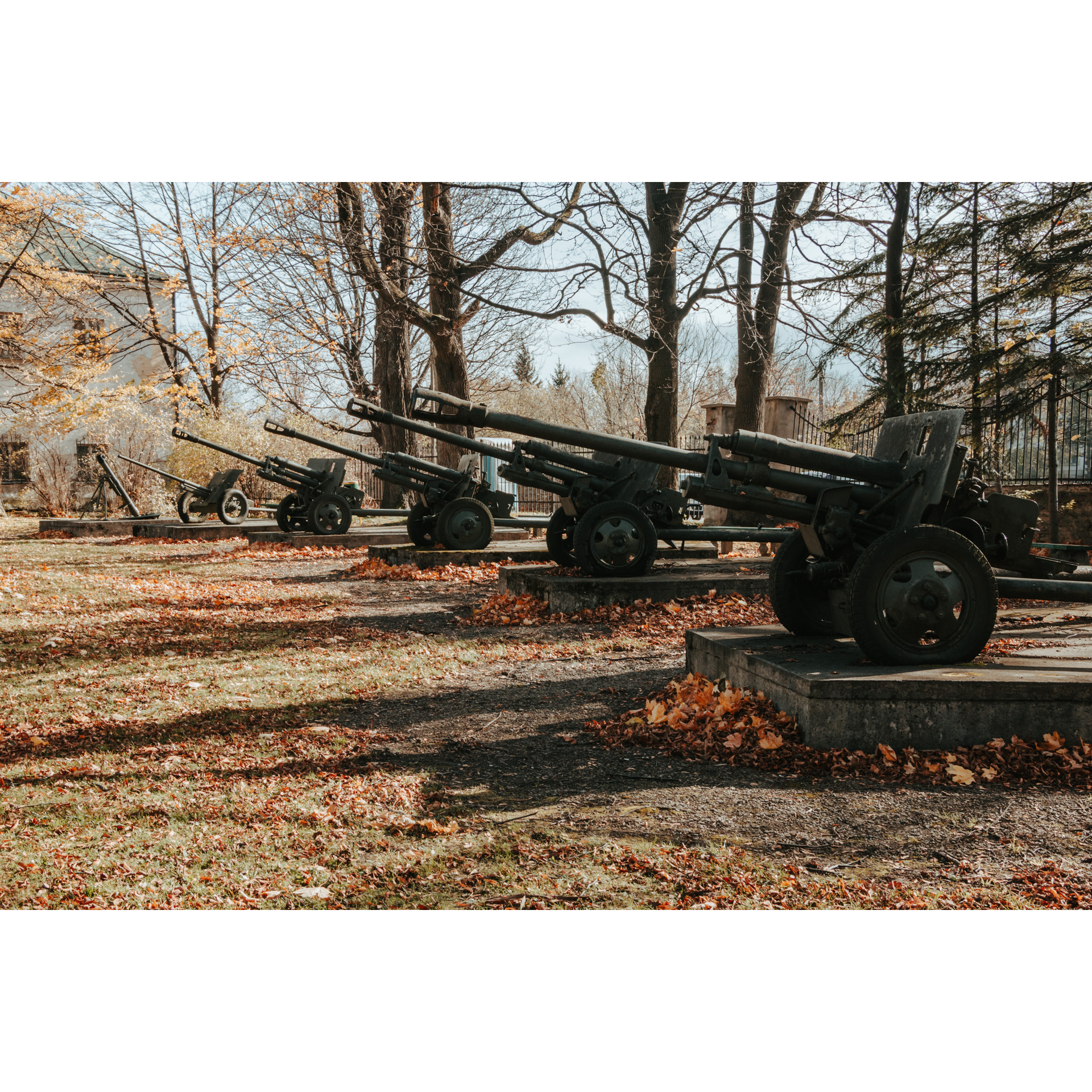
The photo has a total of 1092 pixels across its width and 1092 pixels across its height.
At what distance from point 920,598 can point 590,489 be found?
20.7 feet

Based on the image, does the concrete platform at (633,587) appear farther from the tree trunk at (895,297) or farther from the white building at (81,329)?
Result: the white building at (81,329)

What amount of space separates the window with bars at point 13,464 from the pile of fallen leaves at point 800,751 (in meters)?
35.2

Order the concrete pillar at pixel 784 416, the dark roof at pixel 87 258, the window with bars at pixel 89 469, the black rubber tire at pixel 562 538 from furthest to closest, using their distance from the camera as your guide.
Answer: the window with bars at pixel 89 469 < the dark roof at pixel 87 258 < the concrete pillar at pixel 784 416 < the black rubber tire at pixel 562 538

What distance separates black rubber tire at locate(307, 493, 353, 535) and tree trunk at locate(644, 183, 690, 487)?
22.3 feet

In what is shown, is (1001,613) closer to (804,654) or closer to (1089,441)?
(804,654)

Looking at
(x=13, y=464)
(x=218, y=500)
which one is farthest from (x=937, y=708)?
(x=13, y=464)

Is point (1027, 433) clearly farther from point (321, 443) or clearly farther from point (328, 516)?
point (328, 516)

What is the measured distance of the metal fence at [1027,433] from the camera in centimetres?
1419

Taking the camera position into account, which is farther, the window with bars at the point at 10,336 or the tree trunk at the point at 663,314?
the window with bars at the point at 10,336

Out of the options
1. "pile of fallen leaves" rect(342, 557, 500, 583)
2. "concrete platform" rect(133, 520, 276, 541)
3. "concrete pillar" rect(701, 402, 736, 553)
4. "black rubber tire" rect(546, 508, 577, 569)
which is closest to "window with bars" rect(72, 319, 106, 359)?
"concrete platform" rect(133, 520, 276, 541)

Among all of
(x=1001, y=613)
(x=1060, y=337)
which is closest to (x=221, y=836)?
(x=1001, y=613)

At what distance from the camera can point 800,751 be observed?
484cm

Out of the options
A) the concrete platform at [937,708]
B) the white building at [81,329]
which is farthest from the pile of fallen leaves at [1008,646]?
the white building at [81,329]
